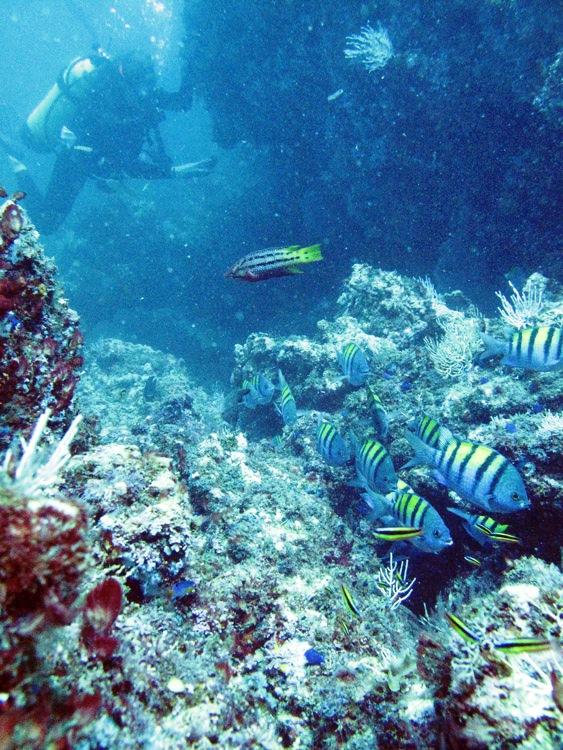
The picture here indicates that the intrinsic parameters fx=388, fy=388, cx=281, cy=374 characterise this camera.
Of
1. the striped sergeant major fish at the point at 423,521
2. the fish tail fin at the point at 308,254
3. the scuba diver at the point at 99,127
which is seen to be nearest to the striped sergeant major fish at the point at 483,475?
the striped sergeant major fish at the point at 423,521

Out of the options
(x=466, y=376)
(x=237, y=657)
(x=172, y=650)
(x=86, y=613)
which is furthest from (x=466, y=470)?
(x=466, y=376)

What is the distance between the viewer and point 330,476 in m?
5.32

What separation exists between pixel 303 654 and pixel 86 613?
172 cm

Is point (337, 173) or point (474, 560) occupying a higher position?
point (337, 173)

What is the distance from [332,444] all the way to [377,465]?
735mm

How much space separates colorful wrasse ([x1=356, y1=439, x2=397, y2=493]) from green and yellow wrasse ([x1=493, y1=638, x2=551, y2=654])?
6.41ft

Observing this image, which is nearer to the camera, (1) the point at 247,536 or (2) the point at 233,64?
(1) the point at 247,536

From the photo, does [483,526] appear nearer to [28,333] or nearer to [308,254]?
[308,254]

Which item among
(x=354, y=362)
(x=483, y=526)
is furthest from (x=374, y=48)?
(x=483, y=526)

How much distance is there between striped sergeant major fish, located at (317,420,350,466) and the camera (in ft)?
14.2

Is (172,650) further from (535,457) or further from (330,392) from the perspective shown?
(330,392)

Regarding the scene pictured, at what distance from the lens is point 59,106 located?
42.4ft

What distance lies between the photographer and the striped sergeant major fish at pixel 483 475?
108 inches

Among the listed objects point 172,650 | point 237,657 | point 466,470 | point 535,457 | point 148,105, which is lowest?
point 237,657
